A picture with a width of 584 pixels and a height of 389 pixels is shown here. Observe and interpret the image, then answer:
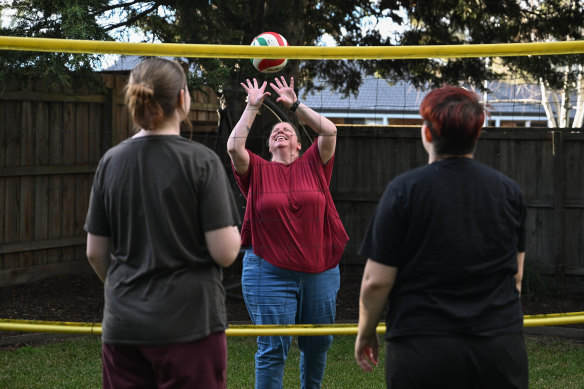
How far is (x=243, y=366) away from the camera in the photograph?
19.4 ft

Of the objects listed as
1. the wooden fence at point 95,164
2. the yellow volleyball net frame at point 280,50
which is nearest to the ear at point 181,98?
the yellow volleyball net frame at point 280,50

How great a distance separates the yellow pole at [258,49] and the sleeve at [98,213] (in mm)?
1691

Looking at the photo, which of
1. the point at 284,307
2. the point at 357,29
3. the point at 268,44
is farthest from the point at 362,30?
the point at 284,307

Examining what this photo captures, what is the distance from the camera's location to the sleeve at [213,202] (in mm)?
2469

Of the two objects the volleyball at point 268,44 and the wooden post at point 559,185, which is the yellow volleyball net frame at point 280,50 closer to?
the volleyball at point 268,44

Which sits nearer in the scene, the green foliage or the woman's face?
the woman's face

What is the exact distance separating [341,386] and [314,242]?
171 centimetres

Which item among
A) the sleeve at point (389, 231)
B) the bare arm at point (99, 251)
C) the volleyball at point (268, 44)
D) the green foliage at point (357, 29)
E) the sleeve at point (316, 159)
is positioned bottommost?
the bare arm at point (99, 251)

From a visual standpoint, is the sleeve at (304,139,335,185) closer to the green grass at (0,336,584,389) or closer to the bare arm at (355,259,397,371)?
the bare arm at (355,259,397,371)

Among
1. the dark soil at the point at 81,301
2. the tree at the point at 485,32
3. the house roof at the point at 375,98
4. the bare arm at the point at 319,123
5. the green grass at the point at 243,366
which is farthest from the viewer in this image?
the tree at the point at 485,32

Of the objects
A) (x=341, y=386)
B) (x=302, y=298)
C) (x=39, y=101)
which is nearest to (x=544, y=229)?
(x=341, y=386)

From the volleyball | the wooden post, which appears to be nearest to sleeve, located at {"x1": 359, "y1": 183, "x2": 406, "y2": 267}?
the volleyball

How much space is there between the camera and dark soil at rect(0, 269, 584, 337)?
709 cm

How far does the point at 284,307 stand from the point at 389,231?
183cm
